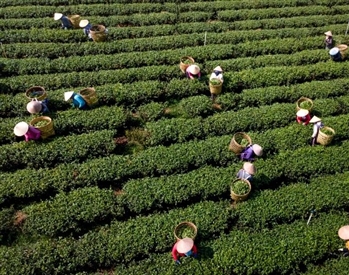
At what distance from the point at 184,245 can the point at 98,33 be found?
11024 mm

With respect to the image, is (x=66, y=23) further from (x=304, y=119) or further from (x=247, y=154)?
(x=304, y=119)

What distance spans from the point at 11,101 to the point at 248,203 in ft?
30.1

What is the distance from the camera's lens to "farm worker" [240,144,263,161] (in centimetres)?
1279

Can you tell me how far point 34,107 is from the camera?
1356cm

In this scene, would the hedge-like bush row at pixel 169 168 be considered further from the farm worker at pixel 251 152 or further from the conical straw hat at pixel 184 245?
the conical straw hat at pixel 184 245

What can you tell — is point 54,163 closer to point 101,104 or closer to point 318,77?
point 101,104

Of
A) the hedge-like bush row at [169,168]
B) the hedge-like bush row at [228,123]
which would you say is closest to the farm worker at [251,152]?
the hedge-like bush row at [169,168]

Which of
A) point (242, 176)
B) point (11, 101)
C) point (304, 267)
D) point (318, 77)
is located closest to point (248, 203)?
point (242, 176)

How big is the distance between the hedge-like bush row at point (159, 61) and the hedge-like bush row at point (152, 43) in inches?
22.9

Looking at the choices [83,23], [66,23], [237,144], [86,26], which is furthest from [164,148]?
[66,23]

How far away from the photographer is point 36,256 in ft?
33.6

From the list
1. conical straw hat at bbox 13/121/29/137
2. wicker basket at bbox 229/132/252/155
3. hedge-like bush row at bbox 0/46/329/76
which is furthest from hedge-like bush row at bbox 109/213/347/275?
hedge-like bush row at bbox 0/46/329/76

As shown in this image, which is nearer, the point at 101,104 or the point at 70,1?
the point at 101,104

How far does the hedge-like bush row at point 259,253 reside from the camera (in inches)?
404
